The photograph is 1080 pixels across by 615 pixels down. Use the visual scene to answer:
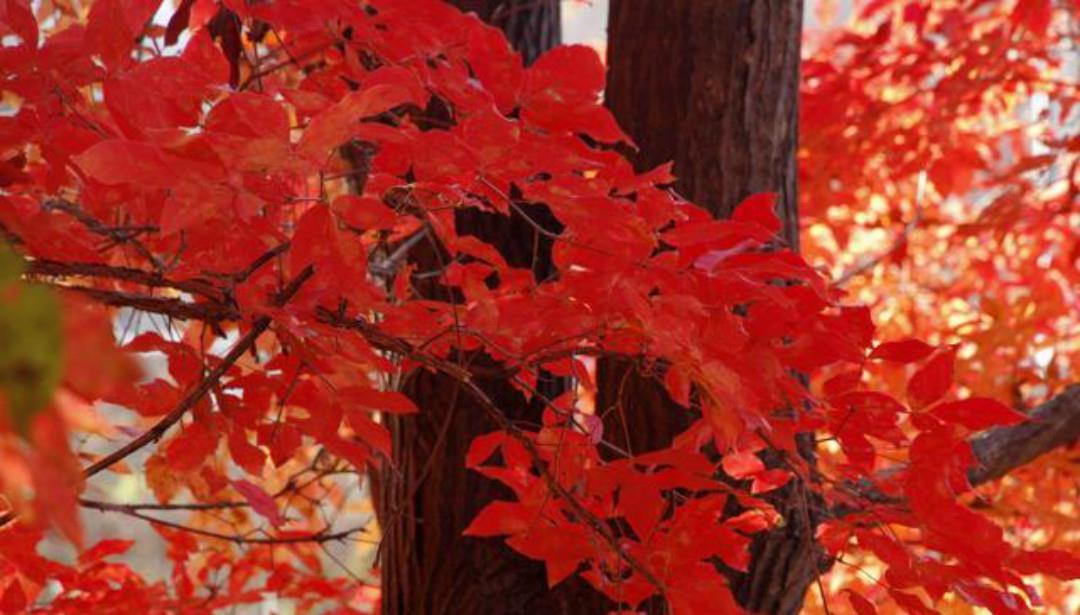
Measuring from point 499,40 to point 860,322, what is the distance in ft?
1.30

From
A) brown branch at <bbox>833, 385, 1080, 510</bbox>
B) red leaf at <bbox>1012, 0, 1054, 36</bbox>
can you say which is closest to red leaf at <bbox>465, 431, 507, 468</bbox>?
brown branch at <bbox>833, 385, 1080, 510</bbox>

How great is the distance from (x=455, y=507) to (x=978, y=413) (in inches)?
27.2

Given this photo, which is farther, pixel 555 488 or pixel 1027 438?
pixel 1027 438

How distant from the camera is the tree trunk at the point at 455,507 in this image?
5.15 ft

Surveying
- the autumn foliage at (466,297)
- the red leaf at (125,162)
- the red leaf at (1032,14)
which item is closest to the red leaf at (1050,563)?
the autumn foliage at (466,297)

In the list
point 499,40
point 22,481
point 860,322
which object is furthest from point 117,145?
point 860,322

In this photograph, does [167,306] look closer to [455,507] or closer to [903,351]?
[903,351]

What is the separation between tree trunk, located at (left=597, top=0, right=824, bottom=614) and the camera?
1.54 m

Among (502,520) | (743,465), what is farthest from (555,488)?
(743,465)

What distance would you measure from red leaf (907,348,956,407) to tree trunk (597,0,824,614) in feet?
1.17

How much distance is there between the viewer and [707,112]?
156 cm

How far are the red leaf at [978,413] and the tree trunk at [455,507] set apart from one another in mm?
518

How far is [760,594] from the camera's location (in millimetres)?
1491

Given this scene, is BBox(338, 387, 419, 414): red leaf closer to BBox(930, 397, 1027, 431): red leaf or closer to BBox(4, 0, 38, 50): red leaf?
BBox(4, 0, 38, 50): red leaf
